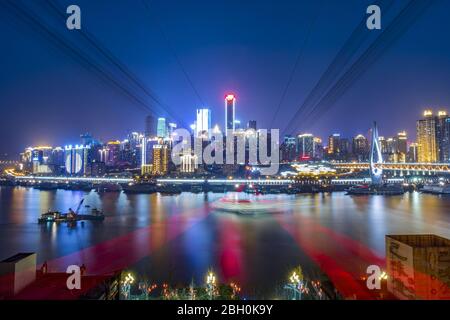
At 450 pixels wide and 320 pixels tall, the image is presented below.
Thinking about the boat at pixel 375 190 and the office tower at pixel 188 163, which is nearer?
the boat at pixel 375 190

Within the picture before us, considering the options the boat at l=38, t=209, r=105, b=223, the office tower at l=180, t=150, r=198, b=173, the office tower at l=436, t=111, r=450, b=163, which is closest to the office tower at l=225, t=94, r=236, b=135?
the office tower at l=180, t=150, r=198, b=173

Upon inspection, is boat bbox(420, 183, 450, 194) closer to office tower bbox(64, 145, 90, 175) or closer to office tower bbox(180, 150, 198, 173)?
office tower bbox(180, 150, 198, 173)

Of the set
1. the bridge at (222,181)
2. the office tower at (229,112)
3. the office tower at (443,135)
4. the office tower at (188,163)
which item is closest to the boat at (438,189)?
the bridge at (222,181)

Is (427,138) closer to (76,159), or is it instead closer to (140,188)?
(140,188)

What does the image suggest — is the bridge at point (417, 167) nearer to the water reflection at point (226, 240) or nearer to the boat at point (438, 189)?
A: the boat at point (438, 189)
